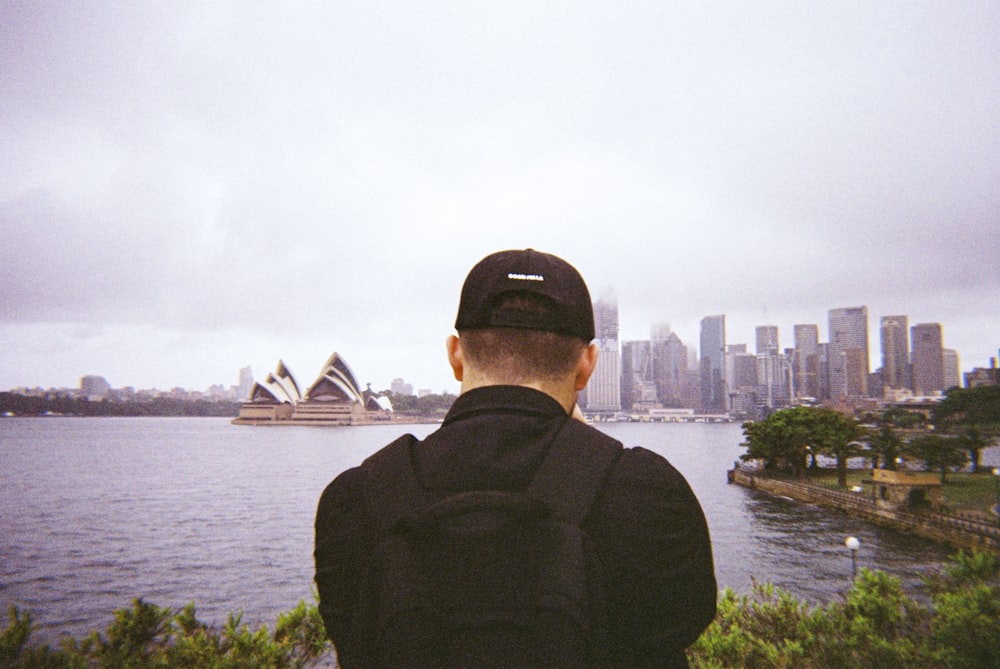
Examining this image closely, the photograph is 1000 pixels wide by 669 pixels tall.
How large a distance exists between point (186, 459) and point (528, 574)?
9142cm

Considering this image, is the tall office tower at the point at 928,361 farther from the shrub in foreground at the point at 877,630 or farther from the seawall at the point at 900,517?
the shrub in foreground at the point at 877,630

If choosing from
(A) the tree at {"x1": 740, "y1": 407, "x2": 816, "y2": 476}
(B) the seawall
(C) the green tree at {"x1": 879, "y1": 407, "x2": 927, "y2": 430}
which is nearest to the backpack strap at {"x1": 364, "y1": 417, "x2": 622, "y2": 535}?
(B) the seawall

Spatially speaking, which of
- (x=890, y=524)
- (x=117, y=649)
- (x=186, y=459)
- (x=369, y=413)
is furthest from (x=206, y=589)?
(x=369, y=413)

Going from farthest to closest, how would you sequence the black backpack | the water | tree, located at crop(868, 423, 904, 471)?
1. tree, located at crop(868, 423, 904, 471)
2. the water
3. the black backpack

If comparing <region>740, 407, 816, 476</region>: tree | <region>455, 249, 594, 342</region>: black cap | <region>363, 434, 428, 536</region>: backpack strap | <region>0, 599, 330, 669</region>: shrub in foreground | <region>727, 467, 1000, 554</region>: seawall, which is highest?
<region>455, 249, 594, 342</region>: black cap

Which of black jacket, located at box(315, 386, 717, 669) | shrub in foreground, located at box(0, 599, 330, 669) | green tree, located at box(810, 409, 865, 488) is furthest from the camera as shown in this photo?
green tree, located at box(810, 409, 865, 488)

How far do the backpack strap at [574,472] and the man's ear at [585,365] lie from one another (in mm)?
372

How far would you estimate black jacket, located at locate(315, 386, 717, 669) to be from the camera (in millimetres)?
1349

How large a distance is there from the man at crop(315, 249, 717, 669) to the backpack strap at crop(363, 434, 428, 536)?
0.01 meters

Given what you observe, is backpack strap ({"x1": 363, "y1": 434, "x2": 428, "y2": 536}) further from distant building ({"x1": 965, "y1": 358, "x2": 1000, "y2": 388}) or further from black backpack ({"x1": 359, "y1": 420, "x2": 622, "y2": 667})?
distant building ({"x1": 965, "y1": 358, "x2": 1000, "y2": 388})

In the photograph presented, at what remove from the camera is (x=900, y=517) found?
33.2 m

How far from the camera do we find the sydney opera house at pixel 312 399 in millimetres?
142375

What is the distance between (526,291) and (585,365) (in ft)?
1.11

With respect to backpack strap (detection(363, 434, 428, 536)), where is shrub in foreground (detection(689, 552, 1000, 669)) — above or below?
below
